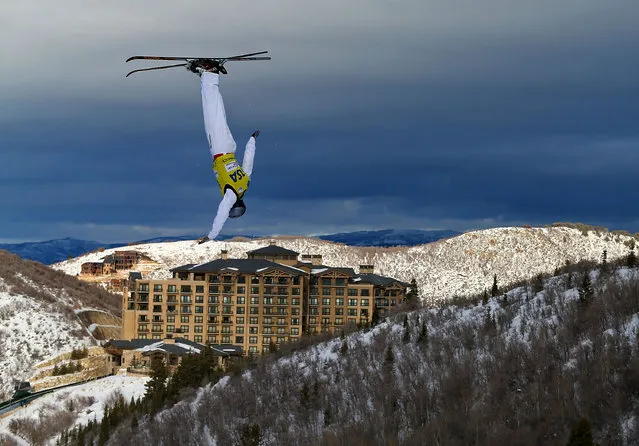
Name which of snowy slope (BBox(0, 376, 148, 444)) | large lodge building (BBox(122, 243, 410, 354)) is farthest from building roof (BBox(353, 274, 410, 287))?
snowy slope (BBox(0, 376, 148, 444))

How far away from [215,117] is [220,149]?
924mm

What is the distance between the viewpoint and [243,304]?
16238cm

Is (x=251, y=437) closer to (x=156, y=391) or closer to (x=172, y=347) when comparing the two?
(x=156, y=391)

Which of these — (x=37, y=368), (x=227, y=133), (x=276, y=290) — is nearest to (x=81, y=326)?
(x=37, y=368)

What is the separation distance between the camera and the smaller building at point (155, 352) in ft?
451

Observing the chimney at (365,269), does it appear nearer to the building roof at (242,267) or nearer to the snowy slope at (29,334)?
the building roof at (242,267)

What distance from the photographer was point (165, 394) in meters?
103

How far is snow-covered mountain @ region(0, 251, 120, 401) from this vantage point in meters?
157

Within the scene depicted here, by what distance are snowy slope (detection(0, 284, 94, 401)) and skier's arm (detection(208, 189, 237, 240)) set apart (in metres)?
130

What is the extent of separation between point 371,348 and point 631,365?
30312 millimetres

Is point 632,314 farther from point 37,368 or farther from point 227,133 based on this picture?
point 37,368

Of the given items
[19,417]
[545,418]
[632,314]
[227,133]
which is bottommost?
[19,417]

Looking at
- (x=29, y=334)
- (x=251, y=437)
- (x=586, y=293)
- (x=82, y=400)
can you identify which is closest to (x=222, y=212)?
(x=251, y=437)

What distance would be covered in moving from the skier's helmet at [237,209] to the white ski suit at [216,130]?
426 millimetres
